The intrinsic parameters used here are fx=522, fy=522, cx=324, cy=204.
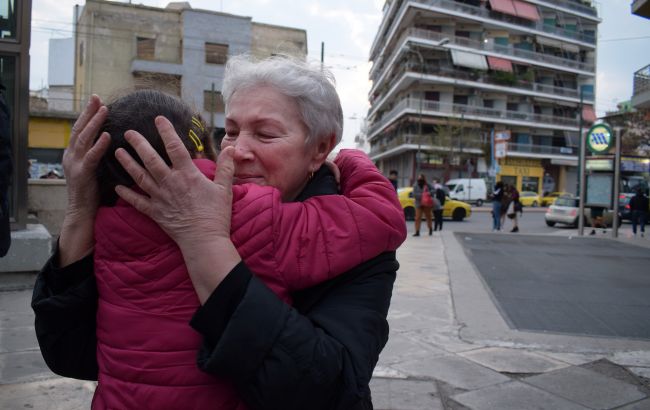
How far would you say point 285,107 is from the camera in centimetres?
130

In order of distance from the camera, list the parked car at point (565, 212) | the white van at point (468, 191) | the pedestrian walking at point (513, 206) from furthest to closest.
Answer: the white van at point (468, 191) → the parked car at point (565, 212) → the pedestrian walking at point (513, 206)

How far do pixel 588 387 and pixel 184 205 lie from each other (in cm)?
367

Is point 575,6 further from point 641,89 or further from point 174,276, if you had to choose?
point 174,276

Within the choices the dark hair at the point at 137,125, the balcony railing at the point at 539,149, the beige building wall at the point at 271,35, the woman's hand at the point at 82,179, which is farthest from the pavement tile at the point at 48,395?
the balcony railing at the point at 539,149

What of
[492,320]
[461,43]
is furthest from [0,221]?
[461,43]

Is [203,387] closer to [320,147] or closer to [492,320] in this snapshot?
[320,147]

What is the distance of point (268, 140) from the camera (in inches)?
51.4

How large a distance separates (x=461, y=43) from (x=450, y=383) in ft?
161

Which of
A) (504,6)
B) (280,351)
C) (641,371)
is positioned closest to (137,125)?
(280,351)

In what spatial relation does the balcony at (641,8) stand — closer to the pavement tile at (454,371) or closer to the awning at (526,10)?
the pavement tile at (454,371)

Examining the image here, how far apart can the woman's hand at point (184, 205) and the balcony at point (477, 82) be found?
4663cm

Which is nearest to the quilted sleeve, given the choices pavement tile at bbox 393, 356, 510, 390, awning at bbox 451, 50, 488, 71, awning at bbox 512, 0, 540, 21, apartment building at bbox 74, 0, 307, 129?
pavement tile at bbox 393, 356, 510, 390

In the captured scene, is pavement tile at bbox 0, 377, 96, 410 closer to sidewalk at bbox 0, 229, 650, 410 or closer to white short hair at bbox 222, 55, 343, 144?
sidewalk at bbox 0, 229, 650, 410

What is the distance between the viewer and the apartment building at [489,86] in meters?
46.6
